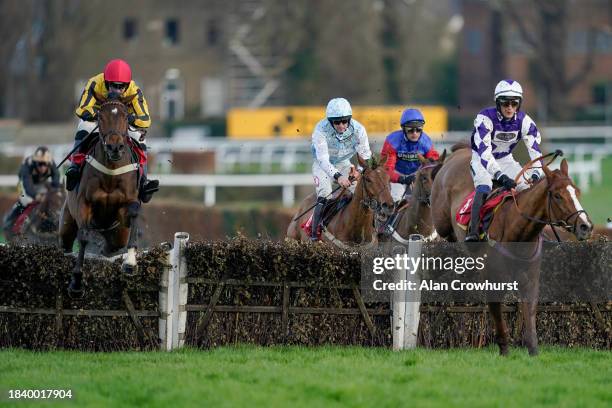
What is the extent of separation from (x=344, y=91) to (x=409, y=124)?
132 feet

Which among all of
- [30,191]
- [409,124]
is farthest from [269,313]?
[30,191]

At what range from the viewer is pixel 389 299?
1063cm

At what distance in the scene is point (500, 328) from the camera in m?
10.2

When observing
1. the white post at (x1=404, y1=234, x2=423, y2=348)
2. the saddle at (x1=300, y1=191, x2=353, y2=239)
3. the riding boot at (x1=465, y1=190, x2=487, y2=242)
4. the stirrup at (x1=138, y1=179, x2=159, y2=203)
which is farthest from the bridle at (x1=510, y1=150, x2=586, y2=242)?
the stirrup at (x1=138, y1=179, x2=159, y2=203)

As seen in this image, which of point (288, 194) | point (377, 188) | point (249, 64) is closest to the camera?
point (377, 188)

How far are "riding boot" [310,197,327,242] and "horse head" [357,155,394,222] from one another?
0.87 m

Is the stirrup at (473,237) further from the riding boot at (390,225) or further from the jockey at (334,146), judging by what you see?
the riding boot at (390,225)

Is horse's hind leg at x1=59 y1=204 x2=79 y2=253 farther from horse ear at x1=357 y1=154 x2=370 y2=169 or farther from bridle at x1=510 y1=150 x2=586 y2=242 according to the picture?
bridle at x1=510 y1=150 x2=586 y2=242

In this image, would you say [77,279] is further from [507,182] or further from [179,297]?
[507,182]

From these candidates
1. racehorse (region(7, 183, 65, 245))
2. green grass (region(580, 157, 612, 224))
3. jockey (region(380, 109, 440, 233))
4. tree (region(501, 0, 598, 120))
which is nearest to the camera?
jockey (region(380, 109, 440, 233))

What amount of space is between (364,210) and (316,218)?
0.73 m

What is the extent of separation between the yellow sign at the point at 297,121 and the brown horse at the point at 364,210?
18.6m

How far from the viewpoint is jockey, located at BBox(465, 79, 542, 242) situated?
10.6m

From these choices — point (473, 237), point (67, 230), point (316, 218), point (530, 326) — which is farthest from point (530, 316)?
point (67, 230)
